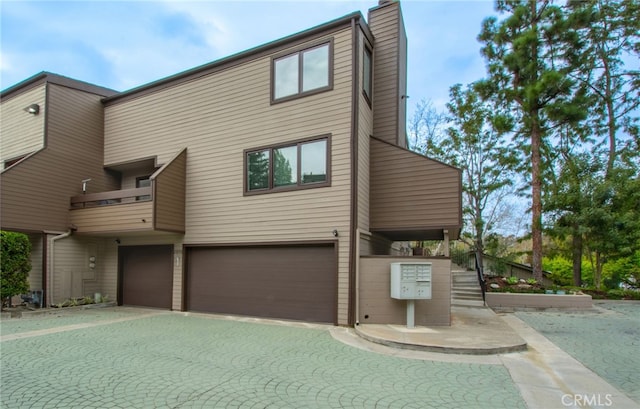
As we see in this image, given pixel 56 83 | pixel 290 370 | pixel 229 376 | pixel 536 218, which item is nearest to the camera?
pixel 229 376

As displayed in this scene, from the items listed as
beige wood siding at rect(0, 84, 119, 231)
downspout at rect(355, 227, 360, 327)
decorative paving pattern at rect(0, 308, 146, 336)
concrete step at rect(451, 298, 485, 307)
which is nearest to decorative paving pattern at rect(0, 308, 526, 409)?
downspout at rect(355, 227, 360, 327)

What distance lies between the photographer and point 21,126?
11.9 metres

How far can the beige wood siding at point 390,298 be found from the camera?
7.69 m

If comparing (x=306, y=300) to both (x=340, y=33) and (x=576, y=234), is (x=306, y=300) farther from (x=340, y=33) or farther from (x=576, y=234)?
(x=576, y=234)

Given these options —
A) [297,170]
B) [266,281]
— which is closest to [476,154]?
[297,170]

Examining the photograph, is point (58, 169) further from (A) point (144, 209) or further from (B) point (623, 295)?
(B) point (623, 295)

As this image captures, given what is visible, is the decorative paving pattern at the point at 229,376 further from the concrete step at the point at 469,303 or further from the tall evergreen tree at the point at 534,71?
the tall evergreen tree at the point at 534,71

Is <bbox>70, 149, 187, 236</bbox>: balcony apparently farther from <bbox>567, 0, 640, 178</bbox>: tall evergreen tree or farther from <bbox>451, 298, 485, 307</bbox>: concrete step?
<bbox>567, 0, 640, 178</bbox>: tall evergreen tree

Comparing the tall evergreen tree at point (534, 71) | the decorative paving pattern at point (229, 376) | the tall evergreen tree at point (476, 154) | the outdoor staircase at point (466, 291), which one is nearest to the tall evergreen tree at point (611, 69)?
the tall evergreen tree at point (534, 71)

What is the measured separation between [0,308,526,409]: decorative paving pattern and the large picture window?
140 inches

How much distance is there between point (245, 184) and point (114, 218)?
3.87m

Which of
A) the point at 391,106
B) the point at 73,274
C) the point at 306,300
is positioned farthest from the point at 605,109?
the point at 73,274

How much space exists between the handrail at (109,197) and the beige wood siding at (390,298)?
19.3ft
